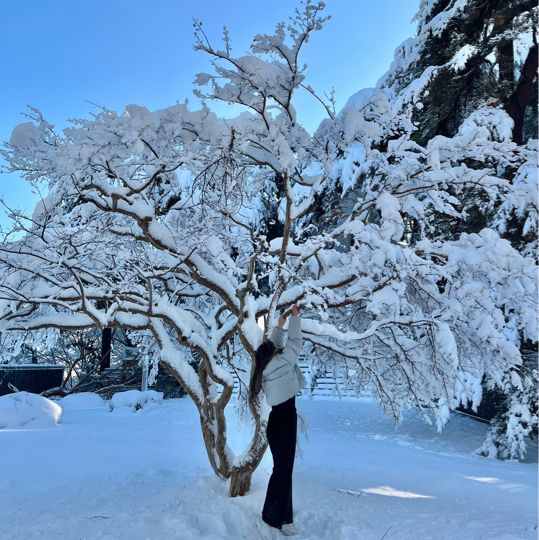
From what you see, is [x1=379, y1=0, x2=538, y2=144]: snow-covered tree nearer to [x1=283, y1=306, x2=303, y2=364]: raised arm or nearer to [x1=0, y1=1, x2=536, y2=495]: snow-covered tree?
[x1=0, y1=1, x2=536, y2=495]: snow-covered tree

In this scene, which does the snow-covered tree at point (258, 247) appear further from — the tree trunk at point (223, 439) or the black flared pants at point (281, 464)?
the black flared pants at point (281, 464)

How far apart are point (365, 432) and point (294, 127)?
8.15 metres

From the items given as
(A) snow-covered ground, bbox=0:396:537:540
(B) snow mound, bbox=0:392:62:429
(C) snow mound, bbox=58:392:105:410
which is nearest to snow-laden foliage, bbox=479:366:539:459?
(A) snow-covered ground, bbox=0:396:537:540

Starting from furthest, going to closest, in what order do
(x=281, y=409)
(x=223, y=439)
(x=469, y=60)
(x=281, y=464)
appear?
1. (x=469, y=60)
2. (x=223, y=439)
3. (x=281, y=409)
4. (x=281, y=464)

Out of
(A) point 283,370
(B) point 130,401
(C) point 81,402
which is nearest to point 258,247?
(A) point 283,370

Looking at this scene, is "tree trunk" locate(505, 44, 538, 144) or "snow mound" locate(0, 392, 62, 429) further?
"tree trunk" locate(505, 44, 538, 144)

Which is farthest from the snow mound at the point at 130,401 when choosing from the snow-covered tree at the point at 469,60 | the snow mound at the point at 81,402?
the snow-covered tree at the point at 469,60

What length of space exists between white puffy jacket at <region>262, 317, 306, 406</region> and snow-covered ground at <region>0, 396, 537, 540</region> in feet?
3.28

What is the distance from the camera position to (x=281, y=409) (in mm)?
3541

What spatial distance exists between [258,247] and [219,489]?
2266 mm

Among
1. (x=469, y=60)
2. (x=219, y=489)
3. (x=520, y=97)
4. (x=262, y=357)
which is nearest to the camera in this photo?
(x=262, y=357)

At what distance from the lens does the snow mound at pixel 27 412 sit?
819cm

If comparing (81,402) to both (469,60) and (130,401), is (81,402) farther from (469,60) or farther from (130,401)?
(469,60)

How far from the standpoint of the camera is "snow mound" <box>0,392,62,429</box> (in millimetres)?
8188
